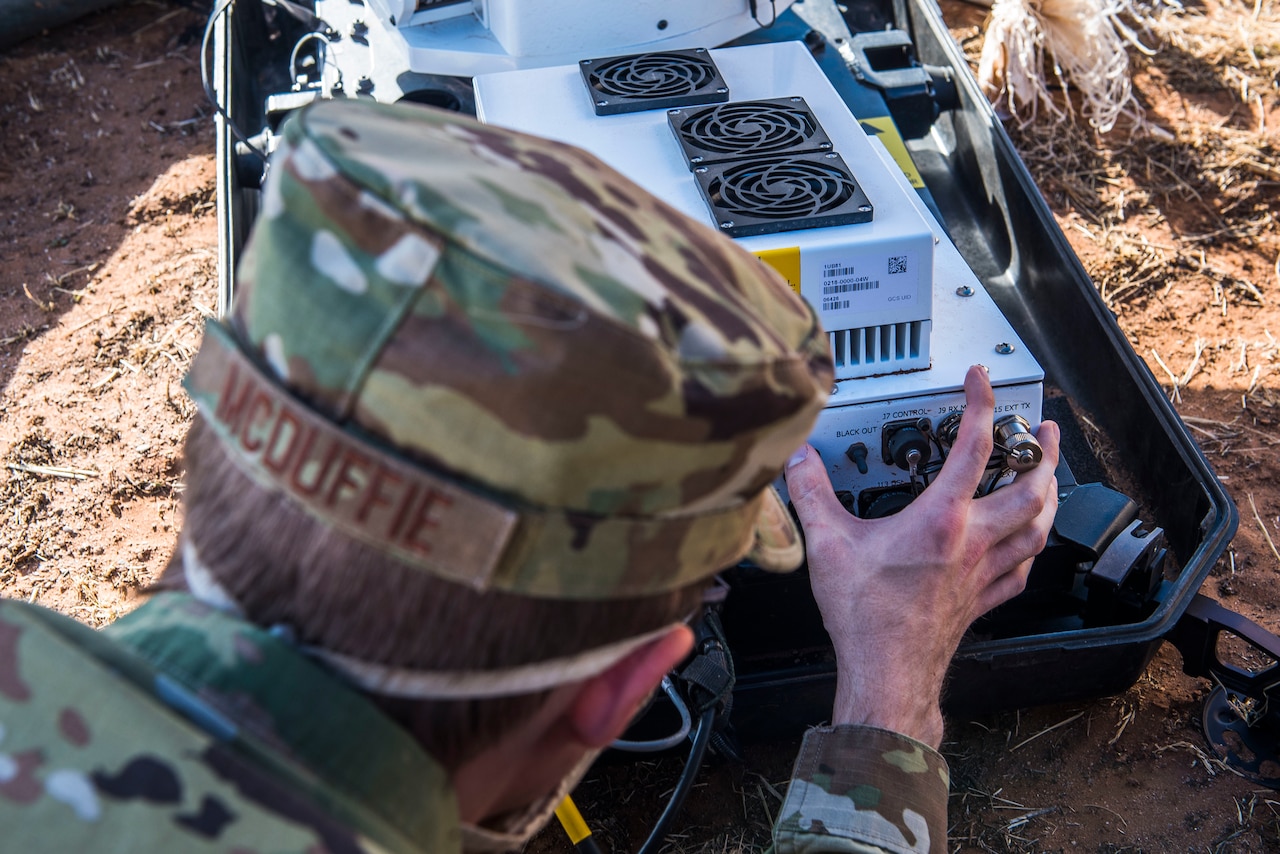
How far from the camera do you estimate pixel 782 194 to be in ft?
5.08

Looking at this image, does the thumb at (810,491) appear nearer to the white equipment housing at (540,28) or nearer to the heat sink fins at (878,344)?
the heat sink fins at (878,344)

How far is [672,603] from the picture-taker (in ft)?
2.65

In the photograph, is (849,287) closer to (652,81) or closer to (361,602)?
(652,81)

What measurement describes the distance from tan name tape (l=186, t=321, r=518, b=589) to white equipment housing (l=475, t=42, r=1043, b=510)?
2.89 feet

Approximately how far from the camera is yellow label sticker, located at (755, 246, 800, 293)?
4.77 feet

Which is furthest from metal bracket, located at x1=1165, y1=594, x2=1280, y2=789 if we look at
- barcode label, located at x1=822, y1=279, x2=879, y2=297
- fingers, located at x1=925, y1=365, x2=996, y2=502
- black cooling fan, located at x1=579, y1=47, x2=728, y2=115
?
black cooling fan, located at x1=579, y1=47, x2=728, y2=115

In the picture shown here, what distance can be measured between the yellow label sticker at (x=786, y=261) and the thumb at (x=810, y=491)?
0.25 meters

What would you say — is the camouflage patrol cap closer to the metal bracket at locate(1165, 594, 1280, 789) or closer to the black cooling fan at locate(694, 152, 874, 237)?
the black cooling fan at locate(694, 152, 874, 237)

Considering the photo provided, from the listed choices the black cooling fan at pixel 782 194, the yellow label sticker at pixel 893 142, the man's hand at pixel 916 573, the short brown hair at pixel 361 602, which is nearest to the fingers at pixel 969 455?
the man's hand at pixel 916 573

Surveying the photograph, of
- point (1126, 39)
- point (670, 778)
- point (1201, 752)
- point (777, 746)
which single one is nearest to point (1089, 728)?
point (1201, 752)

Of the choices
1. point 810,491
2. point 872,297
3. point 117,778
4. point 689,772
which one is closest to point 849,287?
point 872,297

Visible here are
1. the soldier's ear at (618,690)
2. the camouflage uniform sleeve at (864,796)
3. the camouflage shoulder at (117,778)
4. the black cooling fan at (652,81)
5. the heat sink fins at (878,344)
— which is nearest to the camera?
the camouflage shoulder at (117,778)

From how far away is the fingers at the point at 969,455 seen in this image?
4.29 feet

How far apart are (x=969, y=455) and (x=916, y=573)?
0.54 ft
